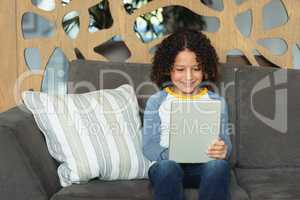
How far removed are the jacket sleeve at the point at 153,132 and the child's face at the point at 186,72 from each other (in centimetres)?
11

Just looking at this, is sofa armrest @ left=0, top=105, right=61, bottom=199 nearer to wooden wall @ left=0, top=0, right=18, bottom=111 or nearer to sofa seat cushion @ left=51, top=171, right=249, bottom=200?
sofa seat cushion @ left=51, top=171, right=249, bottom=200

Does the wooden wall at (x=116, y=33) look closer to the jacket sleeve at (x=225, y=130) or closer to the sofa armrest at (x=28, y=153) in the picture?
the jacket sleeve at (x=225, y=130)

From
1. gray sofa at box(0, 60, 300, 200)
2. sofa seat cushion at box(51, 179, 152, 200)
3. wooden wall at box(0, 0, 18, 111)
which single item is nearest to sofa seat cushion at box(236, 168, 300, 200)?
gray sofa at box(0, 60, 300, 200)

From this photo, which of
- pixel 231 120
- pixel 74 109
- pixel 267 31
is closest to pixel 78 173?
pixel 74 109

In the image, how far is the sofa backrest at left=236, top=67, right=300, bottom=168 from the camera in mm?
2010

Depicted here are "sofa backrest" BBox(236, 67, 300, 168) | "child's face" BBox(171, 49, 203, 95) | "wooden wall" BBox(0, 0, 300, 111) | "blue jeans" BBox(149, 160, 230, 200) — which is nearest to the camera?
"blue jeans" BBox(149, 160, 230, 200)

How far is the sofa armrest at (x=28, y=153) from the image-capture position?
156 centimetres

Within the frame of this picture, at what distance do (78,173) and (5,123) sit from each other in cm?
30

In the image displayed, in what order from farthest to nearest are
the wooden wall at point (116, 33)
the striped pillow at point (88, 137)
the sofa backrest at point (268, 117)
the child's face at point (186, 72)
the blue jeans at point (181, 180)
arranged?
the wooden wall at point (116, 33) < the sofa backrest at point (268, 117) < the child's face at point (186, 72) < the striped pillow at point (88, 137) < the blue jeans at point (181, 180)

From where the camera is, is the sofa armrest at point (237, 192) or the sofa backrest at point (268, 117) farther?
the sofa backrest at point (268, 117)

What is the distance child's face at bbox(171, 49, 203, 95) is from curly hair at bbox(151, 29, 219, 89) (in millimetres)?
21

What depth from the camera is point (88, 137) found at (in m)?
1.78

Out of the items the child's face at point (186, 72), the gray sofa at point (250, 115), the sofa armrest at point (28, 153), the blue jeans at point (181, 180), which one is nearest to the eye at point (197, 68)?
the child's face at point (186, 72)

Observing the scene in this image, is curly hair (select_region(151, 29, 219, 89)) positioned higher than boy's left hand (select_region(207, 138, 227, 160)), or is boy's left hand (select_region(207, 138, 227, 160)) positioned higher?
curly hair (select_region(151, 29, 219, 89))
